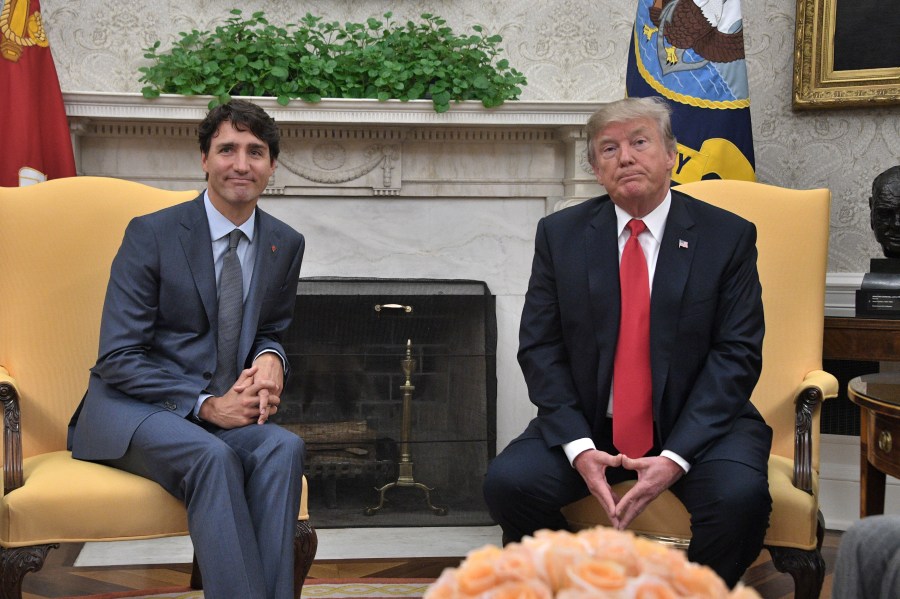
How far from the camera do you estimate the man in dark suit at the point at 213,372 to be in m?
2.04

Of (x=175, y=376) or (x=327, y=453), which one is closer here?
(x=175, y=376)

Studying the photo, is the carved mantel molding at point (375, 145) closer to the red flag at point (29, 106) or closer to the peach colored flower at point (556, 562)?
the red flag at point (29, 106)

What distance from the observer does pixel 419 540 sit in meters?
3.49

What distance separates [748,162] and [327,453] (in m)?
1.93

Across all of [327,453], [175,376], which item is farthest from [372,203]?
[175,376]

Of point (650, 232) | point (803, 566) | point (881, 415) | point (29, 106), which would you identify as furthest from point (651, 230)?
point (29, 106)

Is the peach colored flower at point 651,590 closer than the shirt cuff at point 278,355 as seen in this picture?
Yes

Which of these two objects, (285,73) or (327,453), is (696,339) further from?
(285,73)

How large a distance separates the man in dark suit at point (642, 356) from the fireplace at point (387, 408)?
4.47 feet

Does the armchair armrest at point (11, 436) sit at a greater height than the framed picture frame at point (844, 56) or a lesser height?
lesser

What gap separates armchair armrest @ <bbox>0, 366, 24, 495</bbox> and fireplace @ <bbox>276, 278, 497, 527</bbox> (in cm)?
146

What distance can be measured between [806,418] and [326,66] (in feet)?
7.42

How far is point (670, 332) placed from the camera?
2238 mm

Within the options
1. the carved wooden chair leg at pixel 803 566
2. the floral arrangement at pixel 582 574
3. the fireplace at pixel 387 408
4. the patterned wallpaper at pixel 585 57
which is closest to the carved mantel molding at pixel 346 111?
the patterned wallpaper at pixel 585 57
